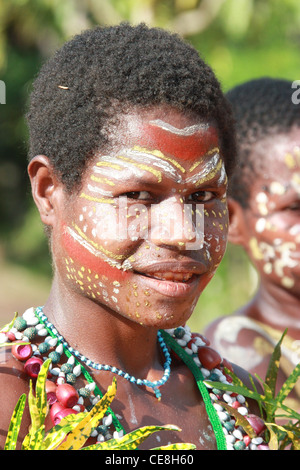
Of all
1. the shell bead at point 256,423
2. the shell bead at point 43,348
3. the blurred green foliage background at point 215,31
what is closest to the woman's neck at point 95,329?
the shell bead at point 43,348

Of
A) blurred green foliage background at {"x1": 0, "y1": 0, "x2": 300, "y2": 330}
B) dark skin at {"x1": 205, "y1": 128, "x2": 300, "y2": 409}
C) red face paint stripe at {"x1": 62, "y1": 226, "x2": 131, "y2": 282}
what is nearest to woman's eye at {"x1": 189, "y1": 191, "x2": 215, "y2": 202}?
red face paint stripe at {"x1": 62, "y1": 226, "x2": 131, "y2": 282}

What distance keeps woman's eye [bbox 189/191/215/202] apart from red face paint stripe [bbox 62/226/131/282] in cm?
35

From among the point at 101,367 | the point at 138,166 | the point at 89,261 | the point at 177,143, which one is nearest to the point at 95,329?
the point at 101,367

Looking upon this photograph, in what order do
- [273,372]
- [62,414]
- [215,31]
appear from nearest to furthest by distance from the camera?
[62,414], [273,372], [215,31]

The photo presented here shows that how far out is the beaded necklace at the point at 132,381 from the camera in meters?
2.27

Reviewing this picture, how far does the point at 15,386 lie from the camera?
221cm

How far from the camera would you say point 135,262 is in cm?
232

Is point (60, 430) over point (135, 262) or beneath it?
beneath

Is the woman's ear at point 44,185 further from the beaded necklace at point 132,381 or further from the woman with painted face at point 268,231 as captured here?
the woman with painted face at point 268,231

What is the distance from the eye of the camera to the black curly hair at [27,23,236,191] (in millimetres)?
2352

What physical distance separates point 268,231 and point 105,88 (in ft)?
5.72

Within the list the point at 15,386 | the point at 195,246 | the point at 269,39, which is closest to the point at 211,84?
the point at 195,246

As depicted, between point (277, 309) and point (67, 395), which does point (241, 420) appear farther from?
point (277, 309)
